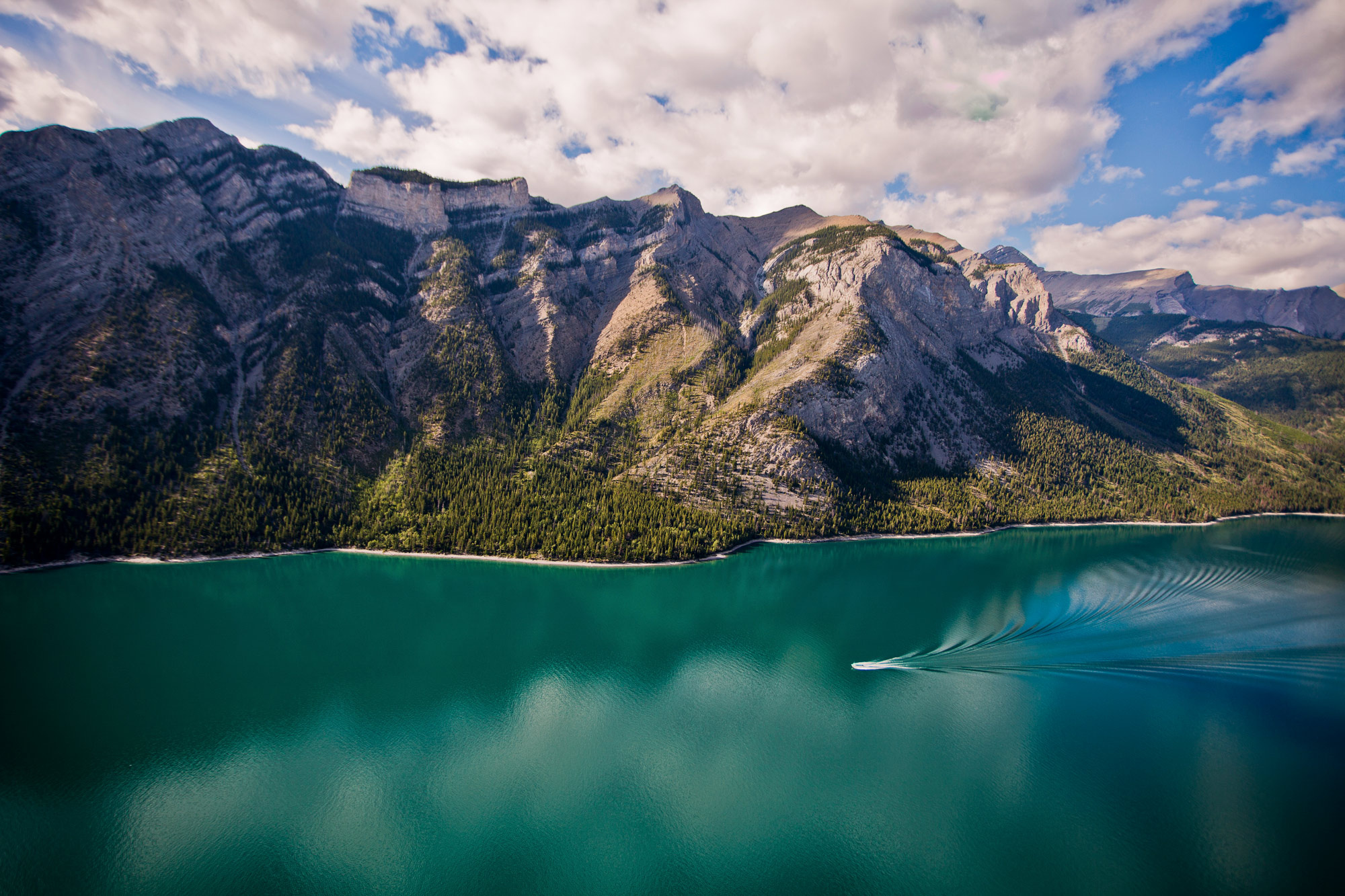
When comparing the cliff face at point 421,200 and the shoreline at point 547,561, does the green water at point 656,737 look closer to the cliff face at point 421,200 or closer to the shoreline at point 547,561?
the shoreline at point 547,561

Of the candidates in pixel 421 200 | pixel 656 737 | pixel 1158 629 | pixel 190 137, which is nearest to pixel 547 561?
pixel 656 737

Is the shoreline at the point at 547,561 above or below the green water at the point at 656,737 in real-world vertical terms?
above

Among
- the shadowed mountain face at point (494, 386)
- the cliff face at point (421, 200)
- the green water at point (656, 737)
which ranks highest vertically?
the cliff face at point (421, 200)

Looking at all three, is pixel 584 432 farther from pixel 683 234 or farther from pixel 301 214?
pixel 301 214

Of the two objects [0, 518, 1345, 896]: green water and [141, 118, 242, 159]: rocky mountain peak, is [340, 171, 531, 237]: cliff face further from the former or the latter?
[0, 518, 1345, 896]: green water

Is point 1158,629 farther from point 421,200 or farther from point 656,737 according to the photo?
point 421,200

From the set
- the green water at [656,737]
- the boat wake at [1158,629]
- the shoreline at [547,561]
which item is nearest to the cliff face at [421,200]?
the shoreline at [547,561]

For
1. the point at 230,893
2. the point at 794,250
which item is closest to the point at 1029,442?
the point at 794,250
